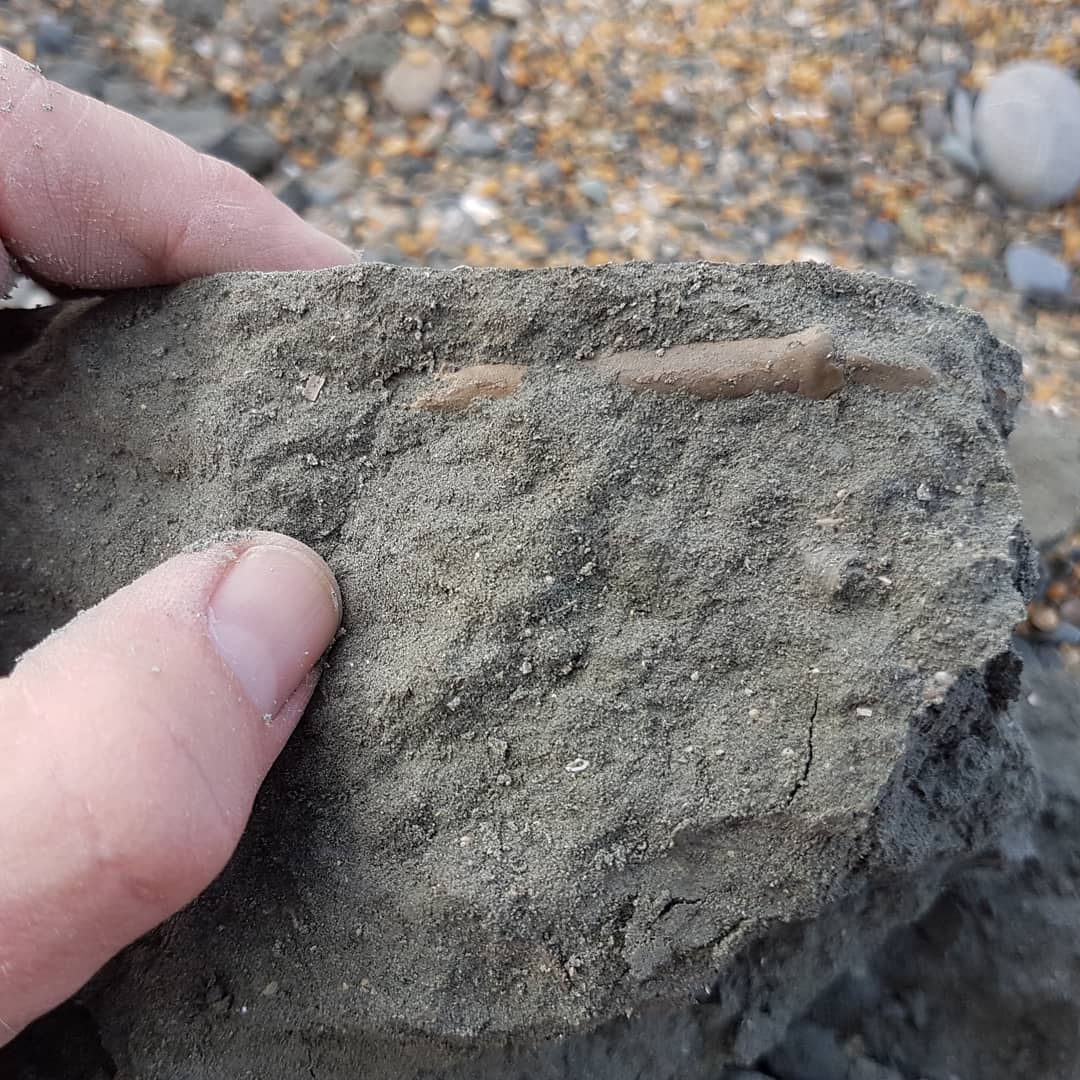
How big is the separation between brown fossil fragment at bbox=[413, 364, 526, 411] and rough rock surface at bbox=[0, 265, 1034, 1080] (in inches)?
0.4

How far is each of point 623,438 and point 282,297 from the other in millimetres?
497

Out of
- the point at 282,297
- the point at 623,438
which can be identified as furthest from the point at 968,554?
the point at 282,297

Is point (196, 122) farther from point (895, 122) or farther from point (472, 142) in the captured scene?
point (895, 122)

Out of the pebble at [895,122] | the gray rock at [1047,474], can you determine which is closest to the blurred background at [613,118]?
the pebble at [895,122]

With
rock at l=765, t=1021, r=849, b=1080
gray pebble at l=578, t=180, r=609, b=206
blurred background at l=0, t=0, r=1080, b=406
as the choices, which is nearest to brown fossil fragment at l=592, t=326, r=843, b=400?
rock at l=765, t=1021, r=849, b=1080

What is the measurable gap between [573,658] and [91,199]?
1088mm

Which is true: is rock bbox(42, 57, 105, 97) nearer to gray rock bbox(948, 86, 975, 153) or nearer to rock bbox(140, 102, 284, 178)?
rock bbox(140, 102, 284, 178)

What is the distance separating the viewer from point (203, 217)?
163 centimetres

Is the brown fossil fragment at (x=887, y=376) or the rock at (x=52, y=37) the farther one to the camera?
the rock at (x=52, y=37)

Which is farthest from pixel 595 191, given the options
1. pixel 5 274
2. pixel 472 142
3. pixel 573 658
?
pixel 573 658

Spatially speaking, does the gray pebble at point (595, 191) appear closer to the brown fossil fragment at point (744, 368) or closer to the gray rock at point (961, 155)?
the gray rock at point (961, 155)

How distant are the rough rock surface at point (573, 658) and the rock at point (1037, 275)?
1526 mm

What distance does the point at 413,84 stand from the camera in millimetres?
2795

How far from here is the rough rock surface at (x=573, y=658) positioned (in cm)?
108
